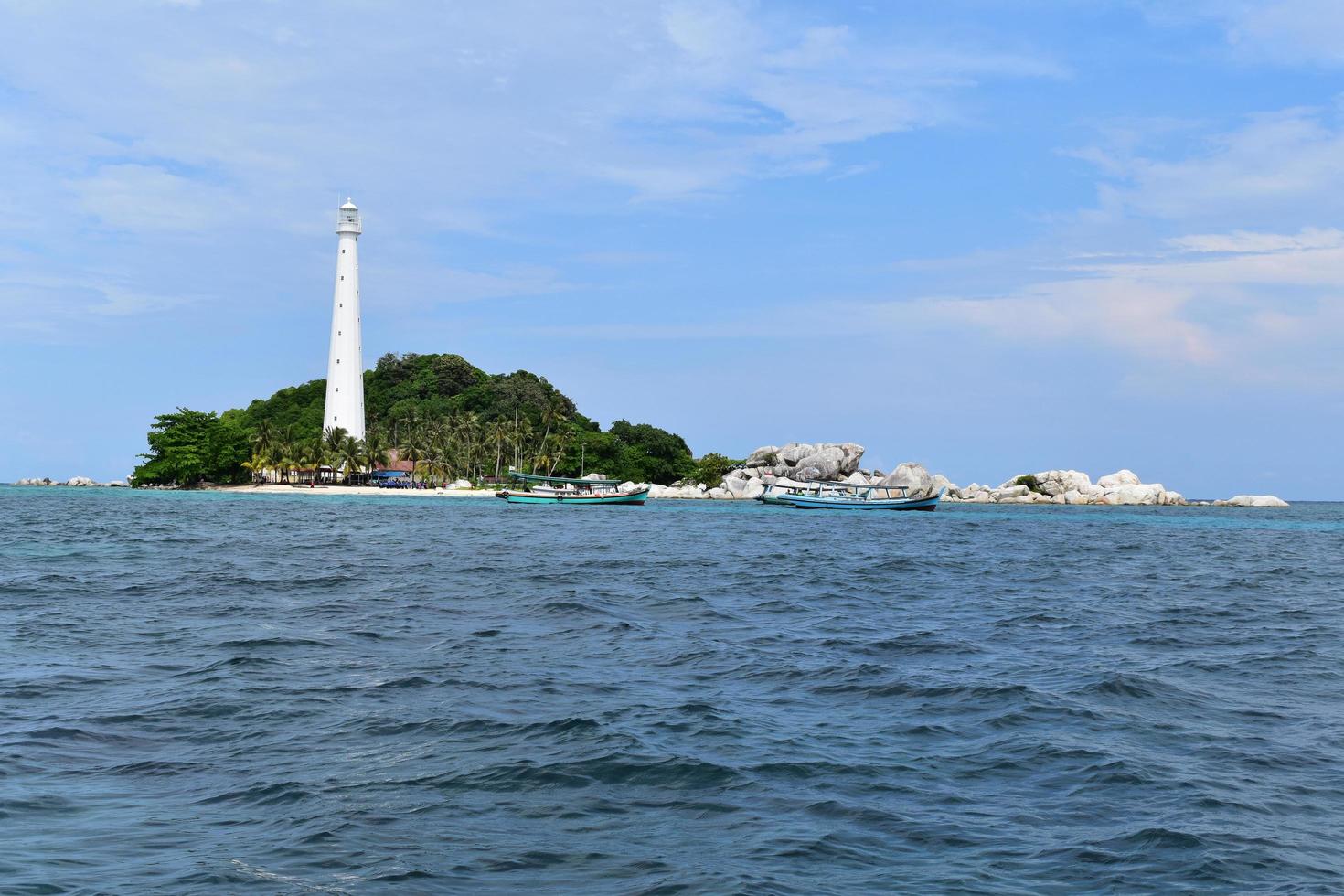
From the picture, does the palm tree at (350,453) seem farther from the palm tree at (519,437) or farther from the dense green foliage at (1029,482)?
the dense green foliage at (1029,482)

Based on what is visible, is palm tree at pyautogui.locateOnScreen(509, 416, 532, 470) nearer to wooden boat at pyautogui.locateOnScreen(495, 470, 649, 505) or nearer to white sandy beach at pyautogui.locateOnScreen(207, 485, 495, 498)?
white sandy beach at pyautogui.locateOnScreen(207, 485, 495, 498)

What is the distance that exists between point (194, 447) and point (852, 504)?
67671 mm

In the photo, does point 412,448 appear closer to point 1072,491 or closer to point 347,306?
point 347,306

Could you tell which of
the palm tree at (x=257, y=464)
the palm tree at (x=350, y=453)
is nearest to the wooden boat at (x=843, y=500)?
the palm tree at (x=350, y=453)

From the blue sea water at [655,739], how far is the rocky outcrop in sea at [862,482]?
97495mm

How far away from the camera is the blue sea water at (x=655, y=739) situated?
23.6 ft

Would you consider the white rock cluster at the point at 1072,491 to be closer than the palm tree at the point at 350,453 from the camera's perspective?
No

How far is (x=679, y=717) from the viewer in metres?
11.5

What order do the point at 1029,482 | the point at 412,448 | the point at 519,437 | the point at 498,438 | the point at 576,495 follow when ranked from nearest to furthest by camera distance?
the point at 576,495, the point at 498,438, the point at 412,448, the point at 519,437, the point at 1029,482

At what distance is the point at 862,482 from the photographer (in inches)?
5020

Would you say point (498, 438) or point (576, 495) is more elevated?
point (498, 438)

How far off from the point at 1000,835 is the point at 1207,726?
5.24 meters

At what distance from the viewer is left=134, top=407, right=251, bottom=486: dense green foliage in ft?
362

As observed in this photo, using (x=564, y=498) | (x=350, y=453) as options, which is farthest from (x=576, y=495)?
(x=350, y=453)
